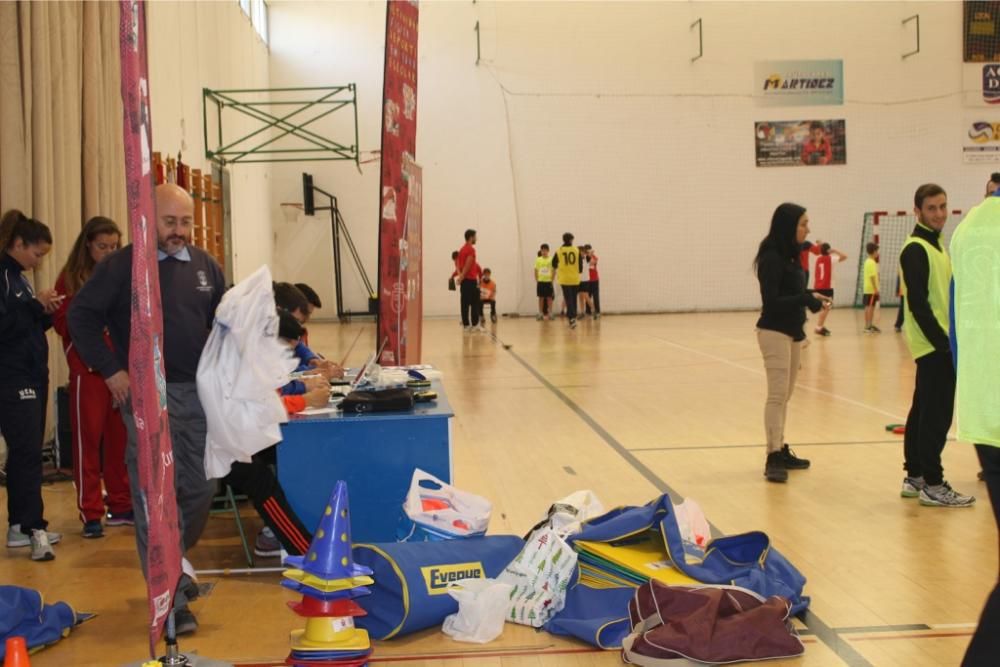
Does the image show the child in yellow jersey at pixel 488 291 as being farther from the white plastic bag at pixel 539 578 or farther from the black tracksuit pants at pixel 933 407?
the white plastic bag at pixel 539 578

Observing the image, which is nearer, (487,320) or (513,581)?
(513,581)

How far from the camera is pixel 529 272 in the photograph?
2192 centimetres

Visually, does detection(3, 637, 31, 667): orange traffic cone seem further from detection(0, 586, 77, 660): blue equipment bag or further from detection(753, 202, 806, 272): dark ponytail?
detection(753, 202, 806, 272): dark ponytail

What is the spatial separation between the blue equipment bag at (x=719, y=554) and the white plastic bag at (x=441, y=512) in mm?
410

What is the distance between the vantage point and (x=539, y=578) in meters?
3.80

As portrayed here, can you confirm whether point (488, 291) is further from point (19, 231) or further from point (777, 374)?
point (19, 231)

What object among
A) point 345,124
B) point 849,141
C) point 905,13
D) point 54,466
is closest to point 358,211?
point 345,124

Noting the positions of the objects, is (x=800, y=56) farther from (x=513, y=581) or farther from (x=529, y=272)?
(x=513, y=581)

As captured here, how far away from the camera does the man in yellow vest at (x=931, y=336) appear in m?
5.20

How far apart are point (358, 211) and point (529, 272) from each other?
3.68 m

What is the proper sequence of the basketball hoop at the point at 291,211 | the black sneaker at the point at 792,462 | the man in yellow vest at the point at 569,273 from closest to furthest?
the black sneaker at the point at 792,462
the man in yellow vest at the point at 569,273
the basketball hoop at the point at 291,211

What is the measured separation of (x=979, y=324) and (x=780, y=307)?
3.56 m

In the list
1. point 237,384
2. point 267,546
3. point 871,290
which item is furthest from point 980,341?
point 871,290

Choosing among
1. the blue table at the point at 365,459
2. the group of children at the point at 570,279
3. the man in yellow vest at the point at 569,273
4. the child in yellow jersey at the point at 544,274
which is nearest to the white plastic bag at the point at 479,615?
the blue table at the point at 365,459
